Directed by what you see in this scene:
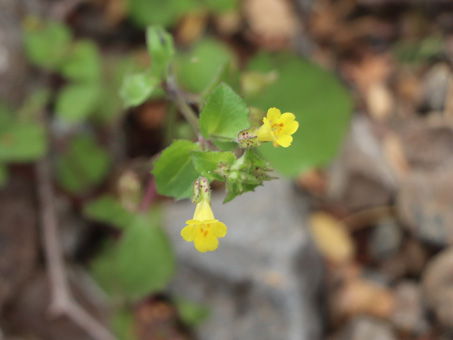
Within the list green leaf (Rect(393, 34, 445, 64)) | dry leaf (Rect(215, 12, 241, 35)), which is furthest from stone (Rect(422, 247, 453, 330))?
dry leaf (Rect(215, 12, 241, 35))

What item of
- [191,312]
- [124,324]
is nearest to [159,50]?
[191,312]

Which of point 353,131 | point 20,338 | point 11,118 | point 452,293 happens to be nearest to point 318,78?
point 353,131

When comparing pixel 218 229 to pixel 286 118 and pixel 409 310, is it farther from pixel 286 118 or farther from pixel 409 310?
pixel 409 310

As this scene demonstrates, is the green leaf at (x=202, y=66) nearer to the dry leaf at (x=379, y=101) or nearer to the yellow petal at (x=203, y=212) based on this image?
the dry leaf at (x=379, y=101)

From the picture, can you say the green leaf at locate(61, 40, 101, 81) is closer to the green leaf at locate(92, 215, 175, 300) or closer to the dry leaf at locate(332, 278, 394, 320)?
the green leaf at locate(92, 215, 175, 300)

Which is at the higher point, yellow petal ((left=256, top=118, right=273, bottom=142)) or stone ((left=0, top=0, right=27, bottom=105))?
stone ((left=0, top=0, right=27, bottom=105))

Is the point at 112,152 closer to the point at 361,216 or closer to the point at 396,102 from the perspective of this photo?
the point at 361,216
